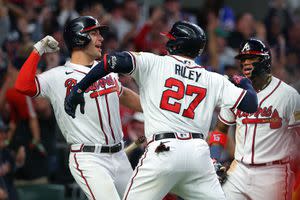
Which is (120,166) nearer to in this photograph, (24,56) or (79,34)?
(79,34)

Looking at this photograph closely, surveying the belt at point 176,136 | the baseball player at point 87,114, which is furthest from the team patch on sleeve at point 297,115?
the baseball player at point 87,114

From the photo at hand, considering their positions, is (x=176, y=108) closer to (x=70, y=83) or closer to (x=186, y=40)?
(x=186, y=40)

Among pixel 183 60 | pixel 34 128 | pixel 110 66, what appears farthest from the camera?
pixel 34 128

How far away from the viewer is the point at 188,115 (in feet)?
24.8

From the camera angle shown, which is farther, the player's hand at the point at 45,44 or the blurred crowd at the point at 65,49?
the blurred crowd at the point at 65,49

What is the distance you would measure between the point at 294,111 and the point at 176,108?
5.74ft

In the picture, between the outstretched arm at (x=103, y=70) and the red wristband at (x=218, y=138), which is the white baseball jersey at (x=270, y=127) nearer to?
the red wristband at (x=218, y=138)

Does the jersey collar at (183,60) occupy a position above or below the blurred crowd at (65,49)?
above

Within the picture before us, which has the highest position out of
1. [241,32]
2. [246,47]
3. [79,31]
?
[79,31]

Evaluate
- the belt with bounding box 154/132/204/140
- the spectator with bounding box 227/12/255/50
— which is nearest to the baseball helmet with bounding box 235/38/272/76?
the belt with bounding box 154/132/204/140

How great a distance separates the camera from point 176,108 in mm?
7543

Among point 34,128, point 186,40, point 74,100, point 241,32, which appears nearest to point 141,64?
point 186,40

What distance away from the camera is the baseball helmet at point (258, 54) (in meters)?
8.92

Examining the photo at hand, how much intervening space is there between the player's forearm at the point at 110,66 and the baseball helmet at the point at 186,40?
55cm
